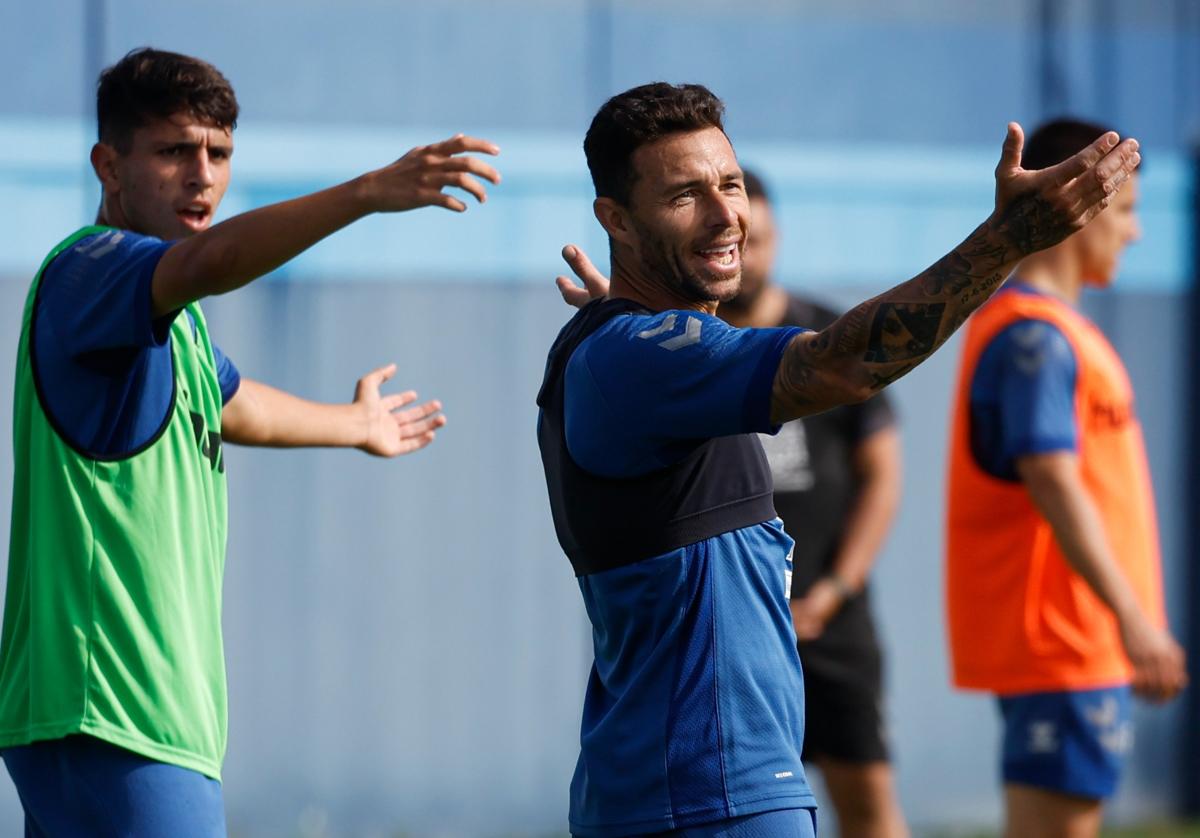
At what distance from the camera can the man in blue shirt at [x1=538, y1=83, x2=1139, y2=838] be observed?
2297mm

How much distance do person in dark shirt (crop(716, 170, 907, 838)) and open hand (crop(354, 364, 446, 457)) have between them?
1.37 meters

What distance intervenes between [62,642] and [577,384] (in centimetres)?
100

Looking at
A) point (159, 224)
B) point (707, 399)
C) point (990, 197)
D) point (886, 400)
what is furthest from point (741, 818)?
point (990, 197)

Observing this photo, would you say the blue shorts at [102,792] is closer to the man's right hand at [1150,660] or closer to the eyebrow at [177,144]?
the eyebrow at [177,144]

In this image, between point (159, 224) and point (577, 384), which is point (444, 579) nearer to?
point (159, 224)

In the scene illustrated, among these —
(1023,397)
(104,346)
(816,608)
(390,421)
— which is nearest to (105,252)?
(104,346)

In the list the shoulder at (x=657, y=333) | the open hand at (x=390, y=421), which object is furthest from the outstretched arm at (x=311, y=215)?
the open hand at (x=390, y=421)

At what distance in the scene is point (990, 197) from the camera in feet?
22.6

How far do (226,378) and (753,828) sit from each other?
150cm

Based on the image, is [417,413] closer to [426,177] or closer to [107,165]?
[107,165]

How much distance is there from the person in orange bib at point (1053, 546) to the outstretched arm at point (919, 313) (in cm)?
178

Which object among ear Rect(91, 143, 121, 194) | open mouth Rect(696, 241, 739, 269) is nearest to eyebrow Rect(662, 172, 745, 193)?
open mouth Rect(696, 241, 739, 269)

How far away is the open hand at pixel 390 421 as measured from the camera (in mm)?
3697

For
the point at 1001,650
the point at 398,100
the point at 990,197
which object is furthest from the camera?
the point at 990,197
